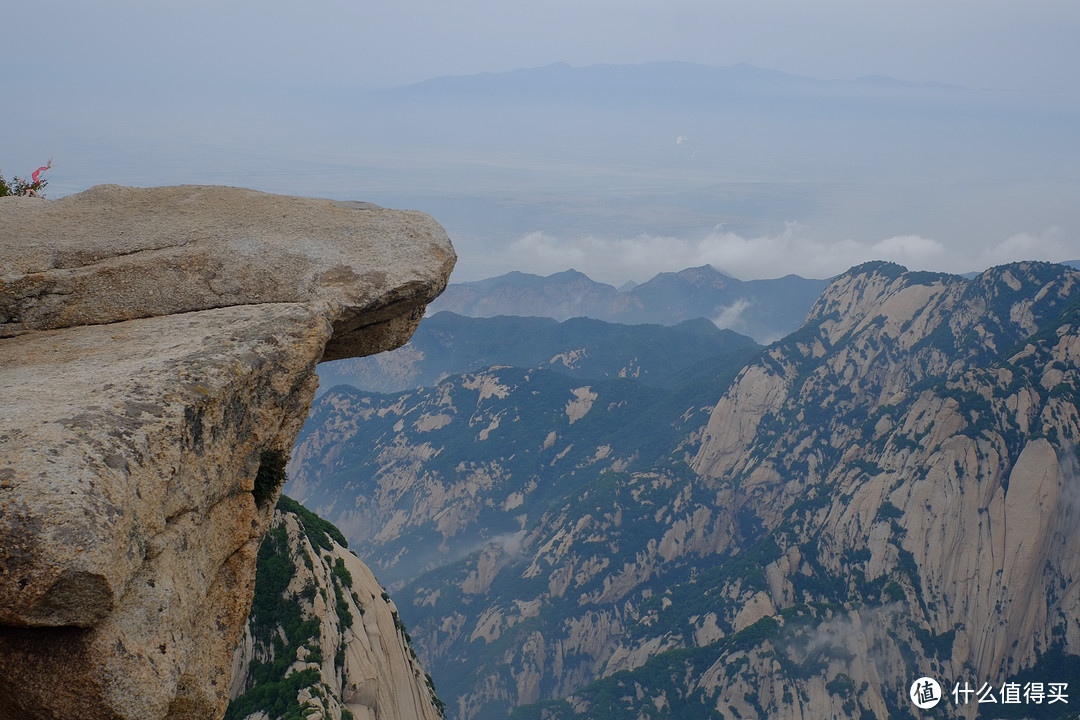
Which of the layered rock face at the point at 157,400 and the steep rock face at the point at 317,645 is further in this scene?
the steep rock face at the point at 317,645

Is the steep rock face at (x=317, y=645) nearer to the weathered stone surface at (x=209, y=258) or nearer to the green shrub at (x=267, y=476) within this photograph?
the green shrub at (x=267, y=476)

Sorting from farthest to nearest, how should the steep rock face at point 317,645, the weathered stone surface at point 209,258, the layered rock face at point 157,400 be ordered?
the steep rock face at point 317,645
the weathered stone surface at point 209,258
the layered rock face at point 157,400

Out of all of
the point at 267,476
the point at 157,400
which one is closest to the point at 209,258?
the point at 267,476

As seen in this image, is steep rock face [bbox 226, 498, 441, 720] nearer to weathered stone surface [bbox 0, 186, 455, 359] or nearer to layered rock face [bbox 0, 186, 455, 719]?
weathered stone surface [bbox 0, 186, 455, 359]

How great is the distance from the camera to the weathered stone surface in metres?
19.1

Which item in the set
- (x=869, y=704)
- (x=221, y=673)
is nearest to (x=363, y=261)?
(x=221, y=673)

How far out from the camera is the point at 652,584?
7495 inches

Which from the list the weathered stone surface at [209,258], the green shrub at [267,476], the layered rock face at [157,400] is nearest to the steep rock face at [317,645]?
the green shrub at [267,476]

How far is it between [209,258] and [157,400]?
7.90 m

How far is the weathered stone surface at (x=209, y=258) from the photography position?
62.7 ft

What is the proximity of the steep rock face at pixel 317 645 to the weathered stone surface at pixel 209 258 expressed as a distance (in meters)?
19.5

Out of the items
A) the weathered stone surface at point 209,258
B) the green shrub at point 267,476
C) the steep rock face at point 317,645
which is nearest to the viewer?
the green shrub at point 267,476

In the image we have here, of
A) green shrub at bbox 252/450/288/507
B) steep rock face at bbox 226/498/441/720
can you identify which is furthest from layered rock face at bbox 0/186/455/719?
steep rock face at bbox 226/498/441/720

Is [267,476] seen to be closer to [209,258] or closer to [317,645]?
[209,258]
